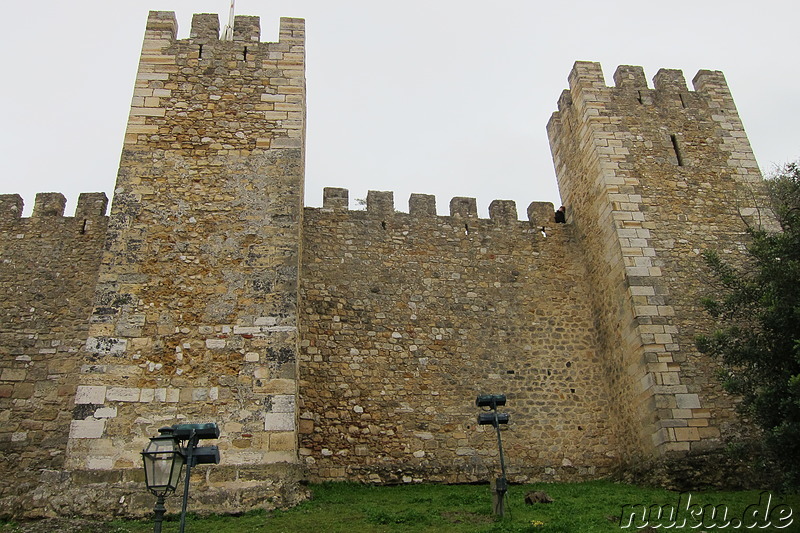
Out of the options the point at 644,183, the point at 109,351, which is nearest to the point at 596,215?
the point at 644,183

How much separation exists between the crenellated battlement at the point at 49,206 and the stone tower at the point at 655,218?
28.9 ft

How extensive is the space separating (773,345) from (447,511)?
436cm

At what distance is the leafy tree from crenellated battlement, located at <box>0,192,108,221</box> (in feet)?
32.5

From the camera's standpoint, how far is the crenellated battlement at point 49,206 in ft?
36.7

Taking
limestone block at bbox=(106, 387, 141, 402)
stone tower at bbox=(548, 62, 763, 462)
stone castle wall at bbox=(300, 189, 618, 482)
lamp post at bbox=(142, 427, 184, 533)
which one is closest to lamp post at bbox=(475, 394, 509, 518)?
stone castle wall at bbox=(300, 189, 618, 482)

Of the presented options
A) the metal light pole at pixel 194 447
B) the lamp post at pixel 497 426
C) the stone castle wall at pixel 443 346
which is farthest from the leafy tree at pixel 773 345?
the metal light pole at pixel 194 447

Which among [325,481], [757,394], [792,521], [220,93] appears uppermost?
[220,93]

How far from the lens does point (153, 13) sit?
10.4 meters

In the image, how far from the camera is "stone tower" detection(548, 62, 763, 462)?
9328 millimetres

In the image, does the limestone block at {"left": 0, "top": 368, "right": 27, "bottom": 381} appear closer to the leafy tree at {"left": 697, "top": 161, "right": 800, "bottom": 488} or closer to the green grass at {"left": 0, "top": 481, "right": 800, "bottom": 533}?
the green grass at {"left": 0, "top": 481, "right": 800, "bottom": 533}

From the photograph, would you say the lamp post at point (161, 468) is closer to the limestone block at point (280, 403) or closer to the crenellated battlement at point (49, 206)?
the limestone block at point (280, 403)

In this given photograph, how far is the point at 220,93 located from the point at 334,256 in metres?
3.24

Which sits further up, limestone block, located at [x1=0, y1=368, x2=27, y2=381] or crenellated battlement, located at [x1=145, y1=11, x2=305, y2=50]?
crenellated battlement, located at [x1=145, y1=11, x2=305, y2=50]

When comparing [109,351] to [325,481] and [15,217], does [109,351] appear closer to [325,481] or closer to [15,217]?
[325,481]
